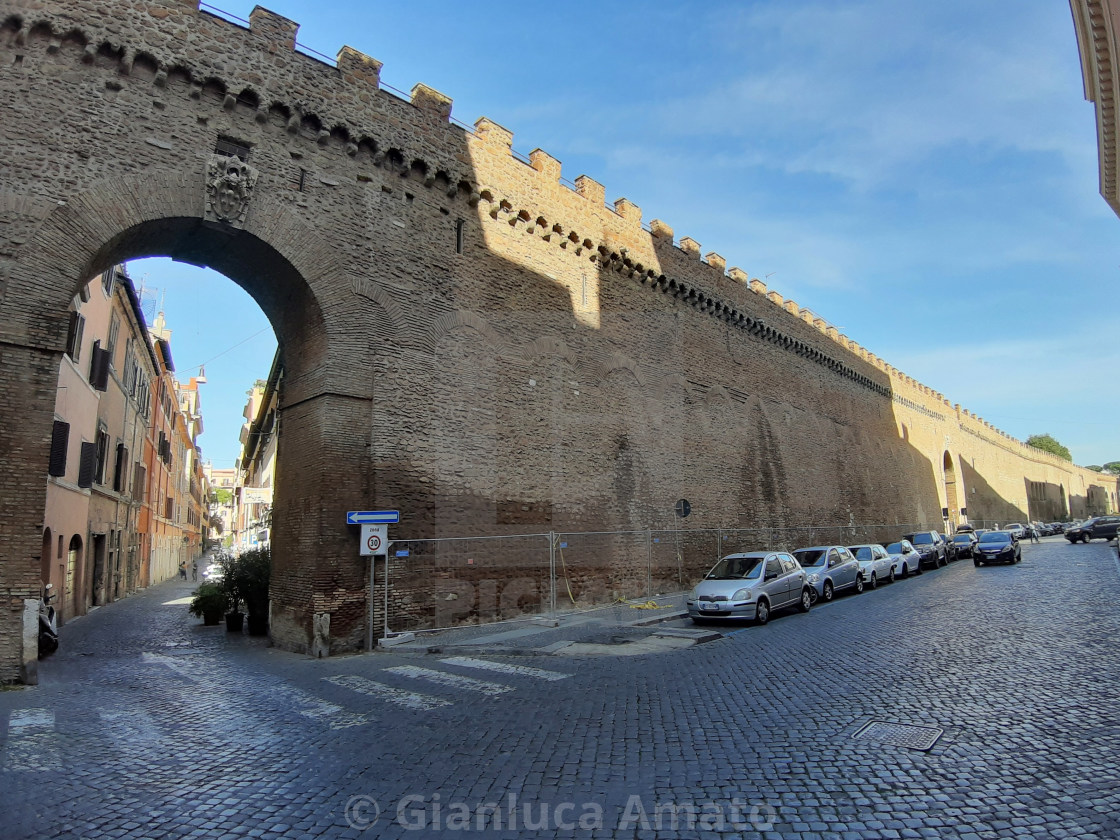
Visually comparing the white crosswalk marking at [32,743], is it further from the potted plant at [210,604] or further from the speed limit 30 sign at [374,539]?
the potted plant at [210,604]

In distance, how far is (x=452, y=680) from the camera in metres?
9.47

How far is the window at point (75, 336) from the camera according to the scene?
1606 cm

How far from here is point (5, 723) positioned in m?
7.34

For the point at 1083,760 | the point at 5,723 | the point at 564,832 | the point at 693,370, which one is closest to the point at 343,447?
the point at 5,723

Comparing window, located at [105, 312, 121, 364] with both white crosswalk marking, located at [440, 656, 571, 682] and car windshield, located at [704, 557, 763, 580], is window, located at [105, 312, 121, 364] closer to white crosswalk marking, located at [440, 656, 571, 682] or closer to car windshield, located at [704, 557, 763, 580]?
white crosswalk marking, located at [440, 656, 571, 682]

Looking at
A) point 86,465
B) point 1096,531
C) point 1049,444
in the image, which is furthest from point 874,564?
point 1049,444

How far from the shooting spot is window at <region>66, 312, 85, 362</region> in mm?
16062

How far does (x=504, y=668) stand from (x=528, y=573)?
5923 millimetres

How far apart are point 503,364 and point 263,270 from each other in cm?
576

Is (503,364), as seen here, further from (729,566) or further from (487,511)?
(729,566)

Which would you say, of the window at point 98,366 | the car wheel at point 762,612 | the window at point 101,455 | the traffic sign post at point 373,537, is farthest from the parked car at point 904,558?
the window at point 101,455

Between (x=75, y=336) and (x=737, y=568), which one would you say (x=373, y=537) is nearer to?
(x=737, y=568)

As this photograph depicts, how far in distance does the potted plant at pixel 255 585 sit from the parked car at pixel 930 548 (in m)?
25.1

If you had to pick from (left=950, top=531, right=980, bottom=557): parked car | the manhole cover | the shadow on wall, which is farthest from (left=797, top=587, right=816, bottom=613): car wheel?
the shadow on wall
